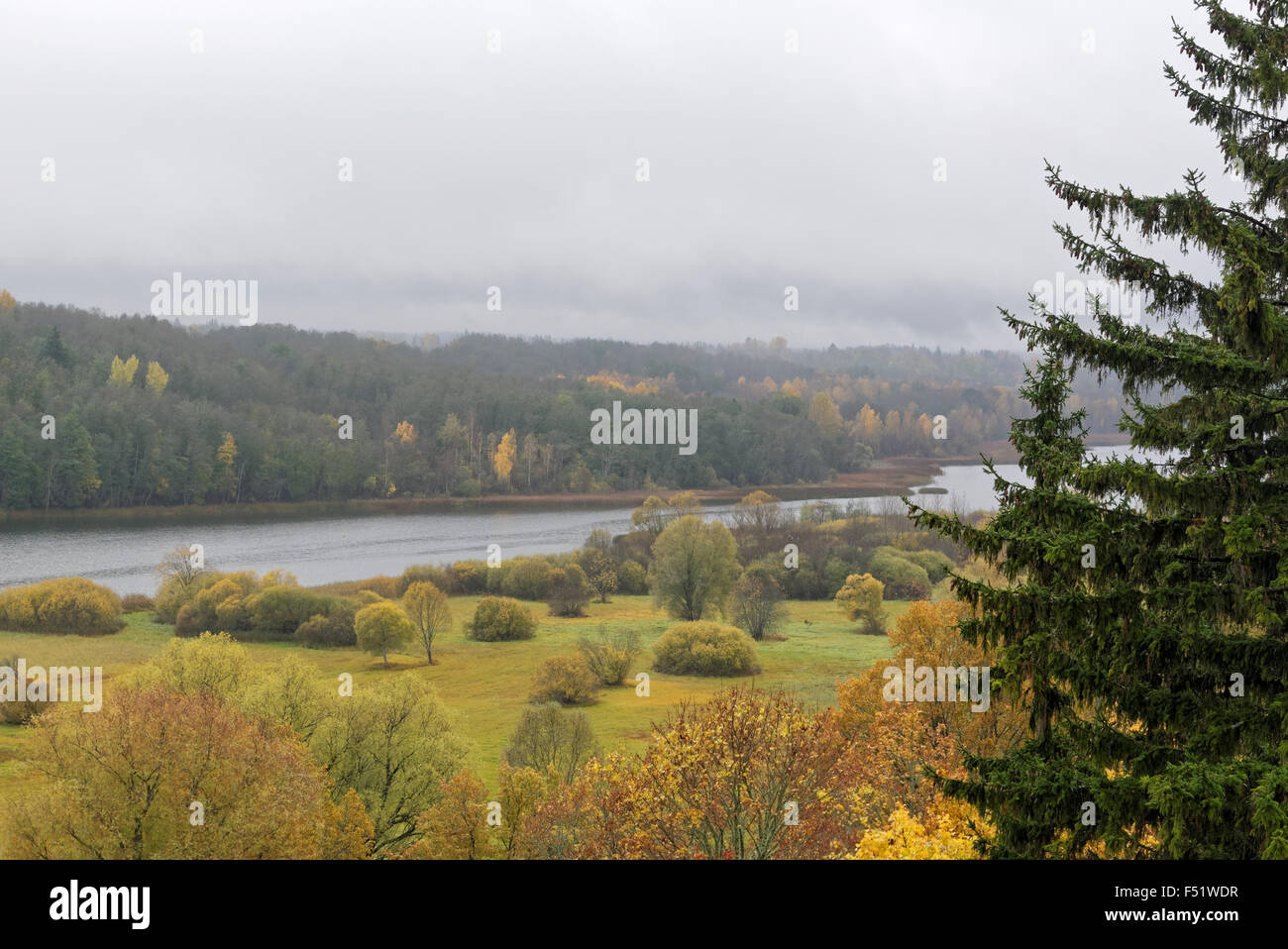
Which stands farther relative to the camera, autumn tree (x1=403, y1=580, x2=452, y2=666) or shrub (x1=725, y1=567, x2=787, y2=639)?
shrub (x1=725, y1=567, x2=787, y2=639)

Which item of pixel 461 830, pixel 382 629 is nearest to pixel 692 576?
pixel 382 629

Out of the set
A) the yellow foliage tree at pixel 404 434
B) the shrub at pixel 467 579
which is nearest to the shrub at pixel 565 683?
the shrub at pixel 467 579

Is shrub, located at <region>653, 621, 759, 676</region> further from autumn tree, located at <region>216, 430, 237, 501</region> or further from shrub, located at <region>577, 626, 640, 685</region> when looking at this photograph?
autumn tree, located at <region>216, 430, 237, 501</region>

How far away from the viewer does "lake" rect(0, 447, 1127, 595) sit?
67.5m

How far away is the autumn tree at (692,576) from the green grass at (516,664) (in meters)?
1.72

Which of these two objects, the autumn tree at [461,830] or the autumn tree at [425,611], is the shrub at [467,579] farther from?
the autumn tree at [461,830]

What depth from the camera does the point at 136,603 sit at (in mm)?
58156

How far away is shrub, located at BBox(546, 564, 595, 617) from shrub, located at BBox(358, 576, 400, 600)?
34.7ft

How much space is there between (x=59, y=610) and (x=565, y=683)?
31.1 metres

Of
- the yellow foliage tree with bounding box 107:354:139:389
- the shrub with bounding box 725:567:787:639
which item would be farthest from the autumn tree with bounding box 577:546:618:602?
the yellow foliage tree with bounding box 107:354:139:389

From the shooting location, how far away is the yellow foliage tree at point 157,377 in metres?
109

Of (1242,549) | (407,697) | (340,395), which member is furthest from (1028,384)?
(340,395)

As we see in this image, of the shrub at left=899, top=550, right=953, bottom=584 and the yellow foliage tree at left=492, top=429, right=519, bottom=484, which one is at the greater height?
the yellow foliage tree at left=492, top=429, right=519, bottom=484
